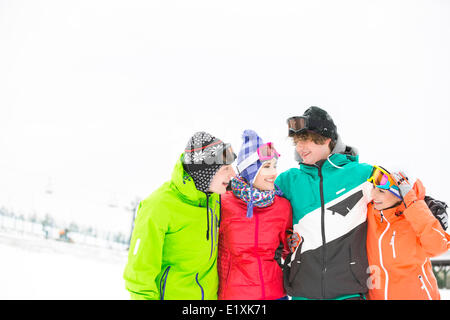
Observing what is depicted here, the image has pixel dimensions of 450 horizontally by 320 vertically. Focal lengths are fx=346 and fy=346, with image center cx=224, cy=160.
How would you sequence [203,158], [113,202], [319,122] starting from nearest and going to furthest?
[203,158] → [319,122] → [113,202]

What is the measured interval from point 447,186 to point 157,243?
2910cm

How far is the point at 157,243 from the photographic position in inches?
90.1

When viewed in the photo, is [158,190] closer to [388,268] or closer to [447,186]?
[388,268]

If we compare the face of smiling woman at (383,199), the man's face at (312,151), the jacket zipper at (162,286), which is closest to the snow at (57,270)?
the jacket zipper at (162,286)

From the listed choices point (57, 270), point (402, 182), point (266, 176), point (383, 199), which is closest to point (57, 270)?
point (57, 270)

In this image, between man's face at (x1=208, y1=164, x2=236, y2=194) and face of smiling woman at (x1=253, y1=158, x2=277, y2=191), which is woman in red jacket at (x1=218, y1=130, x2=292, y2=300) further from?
man's face at (x1=208, y1=164, x2=236, y2=194)

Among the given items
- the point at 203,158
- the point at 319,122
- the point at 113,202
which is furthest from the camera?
the point at 113,202

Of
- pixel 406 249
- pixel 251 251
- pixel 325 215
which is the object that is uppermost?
pixel 325 215

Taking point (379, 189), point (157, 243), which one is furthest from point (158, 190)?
point (379, 189)

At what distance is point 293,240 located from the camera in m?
2.59

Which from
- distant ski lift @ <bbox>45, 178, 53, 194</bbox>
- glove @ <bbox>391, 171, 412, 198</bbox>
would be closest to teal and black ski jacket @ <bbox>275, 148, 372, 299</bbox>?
glove @ <bbox>391, 171, 412, 198</bbox>

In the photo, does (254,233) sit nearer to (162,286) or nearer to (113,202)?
(162,286)

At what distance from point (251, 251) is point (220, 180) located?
1.88ft

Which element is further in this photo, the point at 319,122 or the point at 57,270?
the point at 57,270
